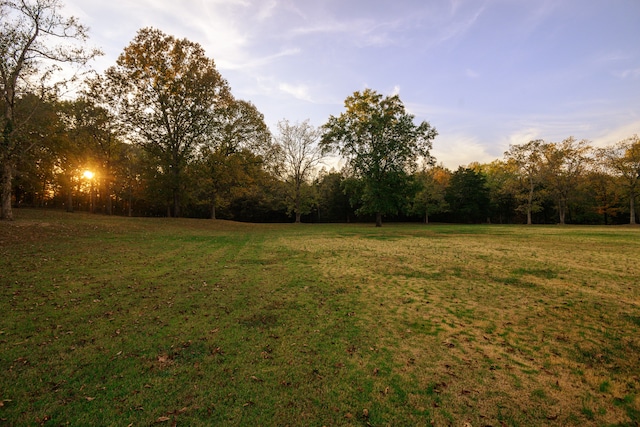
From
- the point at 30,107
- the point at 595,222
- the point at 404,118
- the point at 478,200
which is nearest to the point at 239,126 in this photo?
the point at 30,107

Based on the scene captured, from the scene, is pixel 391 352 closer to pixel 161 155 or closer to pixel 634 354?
pixel 634 354

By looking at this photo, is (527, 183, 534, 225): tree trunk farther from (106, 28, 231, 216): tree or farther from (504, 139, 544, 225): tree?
(106, 28, 231, 216): tree

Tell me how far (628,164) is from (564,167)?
296 inches

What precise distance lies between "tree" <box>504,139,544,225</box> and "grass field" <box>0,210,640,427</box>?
46756mm

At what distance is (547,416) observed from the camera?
3.15m

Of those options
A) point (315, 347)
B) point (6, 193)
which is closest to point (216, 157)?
point (6, 193)

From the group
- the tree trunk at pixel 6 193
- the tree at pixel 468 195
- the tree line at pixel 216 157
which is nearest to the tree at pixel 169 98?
the tree line at pixel 216 157

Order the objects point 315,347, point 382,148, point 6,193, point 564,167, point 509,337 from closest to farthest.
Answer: point 315,347, point 509,337, point 6,193, point 382,148, point 564,167

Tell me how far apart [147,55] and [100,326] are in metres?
28.8

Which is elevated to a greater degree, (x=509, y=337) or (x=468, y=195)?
(x=468, y=195)

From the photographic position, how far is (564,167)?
48.0m

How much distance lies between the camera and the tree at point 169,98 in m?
25.7

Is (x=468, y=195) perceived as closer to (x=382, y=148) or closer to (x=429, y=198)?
(x=429, y=198)

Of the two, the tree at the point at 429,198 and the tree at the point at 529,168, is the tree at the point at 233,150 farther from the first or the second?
the tree at the point at 529,168
